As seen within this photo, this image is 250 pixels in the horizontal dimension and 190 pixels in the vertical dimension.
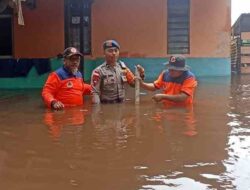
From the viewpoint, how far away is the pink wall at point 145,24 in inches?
611

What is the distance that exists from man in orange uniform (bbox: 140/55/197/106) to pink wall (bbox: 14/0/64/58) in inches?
345

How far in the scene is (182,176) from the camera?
11.0 feet

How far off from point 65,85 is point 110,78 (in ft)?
2.21

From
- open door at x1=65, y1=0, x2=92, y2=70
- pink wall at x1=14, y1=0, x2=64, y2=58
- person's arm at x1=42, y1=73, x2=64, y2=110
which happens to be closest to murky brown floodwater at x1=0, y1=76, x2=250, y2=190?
person's arm at x1=42, y1=73, x2=64, y2=110

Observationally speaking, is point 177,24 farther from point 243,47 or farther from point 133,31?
point 243,47

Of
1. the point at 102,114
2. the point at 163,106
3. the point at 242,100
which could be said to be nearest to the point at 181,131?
the point at 102,114

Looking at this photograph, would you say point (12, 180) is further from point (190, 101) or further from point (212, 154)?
point (190, 101)

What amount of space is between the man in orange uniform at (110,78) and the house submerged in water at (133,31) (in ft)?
26.3

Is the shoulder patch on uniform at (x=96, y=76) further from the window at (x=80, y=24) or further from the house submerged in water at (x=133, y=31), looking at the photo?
the house submerged in water at (x=133, y=31)

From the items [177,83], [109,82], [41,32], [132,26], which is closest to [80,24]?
[41,32]

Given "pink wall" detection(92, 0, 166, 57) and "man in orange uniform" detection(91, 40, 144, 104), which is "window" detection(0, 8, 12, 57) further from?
"man in orange uniform" detection(91, 40, 144, 104)

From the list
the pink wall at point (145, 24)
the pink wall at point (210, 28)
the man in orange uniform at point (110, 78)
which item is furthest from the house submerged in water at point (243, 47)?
the man in orange uniform at point (110, 78)

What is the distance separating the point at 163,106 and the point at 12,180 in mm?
4237

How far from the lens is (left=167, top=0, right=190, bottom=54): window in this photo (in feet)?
51.2
